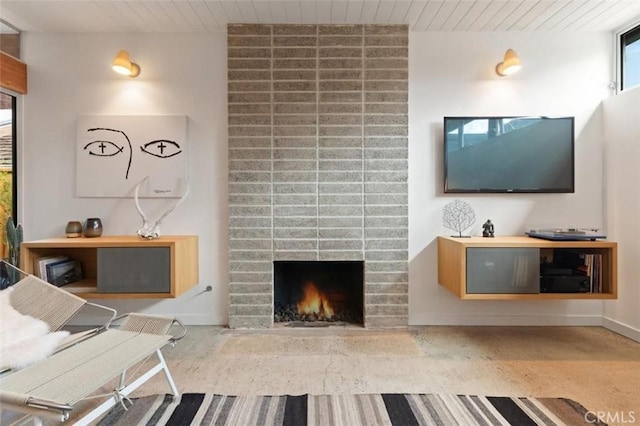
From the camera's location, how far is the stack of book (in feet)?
8.15

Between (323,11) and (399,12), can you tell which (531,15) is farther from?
(323,11)

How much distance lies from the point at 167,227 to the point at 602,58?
3893 millimetres

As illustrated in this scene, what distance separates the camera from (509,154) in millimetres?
2783

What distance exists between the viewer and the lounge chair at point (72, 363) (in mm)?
1188

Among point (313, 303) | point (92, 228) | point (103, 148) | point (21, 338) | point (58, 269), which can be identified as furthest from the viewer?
point (313, 303)

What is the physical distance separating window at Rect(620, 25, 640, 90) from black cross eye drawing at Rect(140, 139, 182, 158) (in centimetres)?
369

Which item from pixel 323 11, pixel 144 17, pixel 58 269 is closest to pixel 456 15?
pixel 323 11

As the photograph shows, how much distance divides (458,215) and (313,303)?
57.3 inches

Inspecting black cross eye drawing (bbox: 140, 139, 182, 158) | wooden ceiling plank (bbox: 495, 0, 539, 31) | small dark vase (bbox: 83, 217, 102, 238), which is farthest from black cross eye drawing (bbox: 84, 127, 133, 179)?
wooden ceiling plank (bbox: 495, 0, 539, 31)

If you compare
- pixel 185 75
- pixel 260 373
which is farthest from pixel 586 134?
pixel 185 75

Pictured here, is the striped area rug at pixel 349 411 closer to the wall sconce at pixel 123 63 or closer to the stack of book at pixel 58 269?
the stack of book at pixel 58 269

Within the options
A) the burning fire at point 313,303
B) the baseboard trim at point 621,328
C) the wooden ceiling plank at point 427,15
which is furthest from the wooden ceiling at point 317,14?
the baseboard trim at point 621,328

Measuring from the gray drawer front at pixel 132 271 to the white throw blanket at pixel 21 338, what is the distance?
56cm

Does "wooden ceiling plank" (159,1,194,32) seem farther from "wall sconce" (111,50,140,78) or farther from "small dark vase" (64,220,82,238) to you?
"small dark vase" (64,220,82,238)
